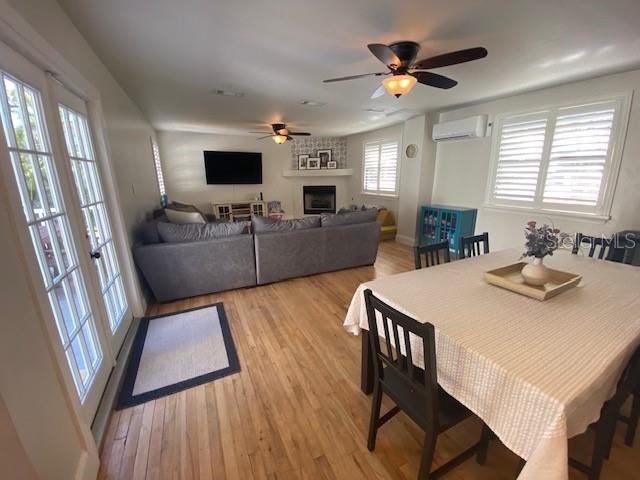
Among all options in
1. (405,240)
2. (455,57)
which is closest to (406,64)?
(455,57)

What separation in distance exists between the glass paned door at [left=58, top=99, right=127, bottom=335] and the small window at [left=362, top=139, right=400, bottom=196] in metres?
5.04

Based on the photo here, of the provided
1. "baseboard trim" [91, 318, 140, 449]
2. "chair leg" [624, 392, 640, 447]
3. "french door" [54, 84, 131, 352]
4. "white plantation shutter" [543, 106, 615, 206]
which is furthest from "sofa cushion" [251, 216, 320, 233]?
"white plantation shutter" [543, 106, 615, 206]

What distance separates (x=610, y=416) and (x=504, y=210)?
3.39m

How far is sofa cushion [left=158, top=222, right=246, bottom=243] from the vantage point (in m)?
2.93

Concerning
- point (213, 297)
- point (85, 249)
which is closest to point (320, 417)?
point (85, 249)

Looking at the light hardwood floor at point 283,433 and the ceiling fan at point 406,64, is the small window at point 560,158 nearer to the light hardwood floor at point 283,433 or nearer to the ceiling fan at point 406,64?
the ceiling fan at point 406,64

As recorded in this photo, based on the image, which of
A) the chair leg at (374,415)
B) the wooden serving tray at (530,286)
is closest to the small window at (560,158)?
the wooden serving tray at (530,286)

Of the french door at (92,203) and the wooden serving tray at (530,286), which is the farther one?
the french door at (92,203)

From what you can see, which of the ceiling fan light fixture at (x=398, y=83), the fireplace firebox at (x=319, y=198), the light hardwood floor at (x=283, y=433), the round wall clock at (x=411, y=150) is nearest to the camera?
the light hardwood floor at (x=283, y=433)

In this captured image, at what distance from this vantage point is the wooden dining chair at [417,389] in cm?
103

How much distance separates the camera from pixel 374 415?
1384 millimetres

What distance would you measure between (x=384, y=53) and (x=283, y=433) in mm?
2504

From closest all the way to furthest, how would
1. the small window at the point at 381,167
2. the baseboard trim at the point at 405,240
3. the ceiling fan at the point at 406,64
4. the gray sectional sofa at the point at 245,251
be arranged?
the ceiling fan at the point at 406,64, the gray sectional sofa at the point at 245,251, the baseboard trim at the point at 405,240, the small window at the point at 381,167

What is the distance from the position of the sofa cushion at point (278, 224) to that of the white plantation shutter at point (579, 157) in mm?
3058
